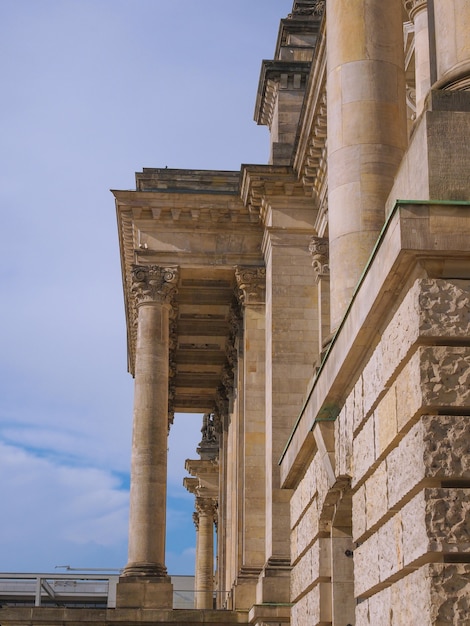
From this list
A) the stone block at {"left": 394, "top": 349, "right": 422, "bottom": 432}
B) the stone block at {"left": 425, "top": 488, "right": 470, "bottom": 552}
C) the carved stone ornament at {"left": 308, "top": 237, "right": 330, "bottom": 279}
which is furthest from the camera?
the carved stone ornament at {"left": 308, "top": 237, "right": 330, "bottom": 279}

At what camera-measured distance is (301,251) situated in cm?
4488

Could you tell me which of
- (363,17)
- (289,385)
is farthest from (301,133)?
(363,17)

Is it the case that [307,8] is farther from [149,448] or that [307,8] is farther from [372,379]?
[372,379]

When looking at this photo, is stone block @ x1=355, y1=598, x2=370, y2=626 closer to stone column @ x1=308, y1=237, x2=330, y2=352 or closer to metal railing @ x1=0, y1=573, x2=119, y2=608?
stone column @ x1=308, y1=237, x2=330, y2=352

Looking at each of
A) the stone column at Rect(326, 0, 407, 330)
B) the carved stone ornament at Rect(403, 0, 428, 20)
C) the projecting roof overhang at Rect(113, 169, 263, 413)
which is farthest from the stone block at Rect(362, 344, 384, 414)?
the projecting roof overhang at Rect(113, 169, 263, 413)

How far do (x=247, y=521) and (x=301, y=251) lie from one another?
31.9ft

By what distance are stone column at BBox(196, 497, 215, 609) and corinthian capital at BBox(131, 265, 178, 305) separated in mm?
37223

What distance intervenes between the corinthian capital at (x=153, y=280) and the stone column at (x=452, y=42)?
98.7 ft

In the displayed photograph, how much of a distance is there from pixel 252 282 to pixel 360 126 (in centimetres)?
2587

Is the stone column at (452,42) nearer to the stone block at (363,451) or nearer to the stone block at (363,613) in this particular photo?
the stone block at (363,451)

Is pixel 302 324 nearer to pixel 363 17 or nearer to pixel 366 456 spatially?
pixel 363 17

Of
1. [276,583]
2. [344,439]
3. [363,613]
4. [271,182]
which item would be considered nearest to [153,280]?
[271,182]

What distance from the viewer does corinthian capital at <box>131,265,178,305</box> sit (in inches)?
1839

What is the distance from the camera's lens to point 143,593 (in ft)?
143
